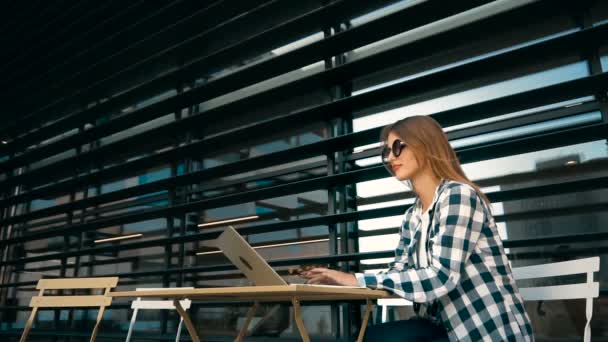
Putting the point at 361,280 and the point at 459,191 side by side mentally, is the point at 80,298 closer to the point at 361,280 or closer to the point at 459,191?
the point at 361,280

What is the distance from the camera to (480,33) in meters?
2.46

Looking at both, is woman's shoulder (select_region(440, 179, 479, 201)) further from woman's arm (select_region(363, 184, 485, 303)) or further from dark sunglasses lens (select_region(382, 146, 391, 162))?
dark sunglasses lens (select_region(382, 146, 391, 162))

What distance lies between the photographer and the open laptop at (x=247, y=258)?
1.37m

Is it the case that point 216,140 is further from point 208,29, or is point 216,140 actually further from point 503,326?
point 503,326

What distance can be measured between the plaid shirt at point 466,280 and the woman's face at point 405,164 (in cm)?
22

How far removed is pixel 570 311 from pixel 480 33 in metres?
1.34

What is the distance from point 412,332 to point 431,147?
593 mm

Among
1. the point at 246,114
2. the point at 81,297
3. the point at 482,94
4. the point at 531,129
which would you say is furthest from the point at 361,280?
the point at 246,114

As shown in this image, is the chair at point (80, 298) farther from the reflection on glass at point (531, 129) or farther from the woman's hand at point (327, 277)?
the reflection on glass at point (531, 129)

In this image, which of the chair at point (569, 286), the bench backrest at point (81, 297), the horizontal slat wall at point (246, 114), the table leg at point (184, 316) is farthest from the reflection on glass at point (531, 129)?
the bench backrest at point (81, 297)

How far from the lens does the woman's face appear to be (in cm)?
168

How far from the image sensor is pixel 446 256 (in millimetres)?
1364

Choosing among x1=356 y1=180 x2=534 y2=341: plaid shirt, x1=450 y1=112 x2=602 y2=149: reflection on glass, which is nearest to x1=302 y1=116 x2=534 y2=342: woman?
→ x1=356 y1=180 x2=534 y2=341: plaid shirt

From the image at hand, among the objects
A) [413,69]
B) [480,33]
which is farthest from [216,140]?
[480,33]
